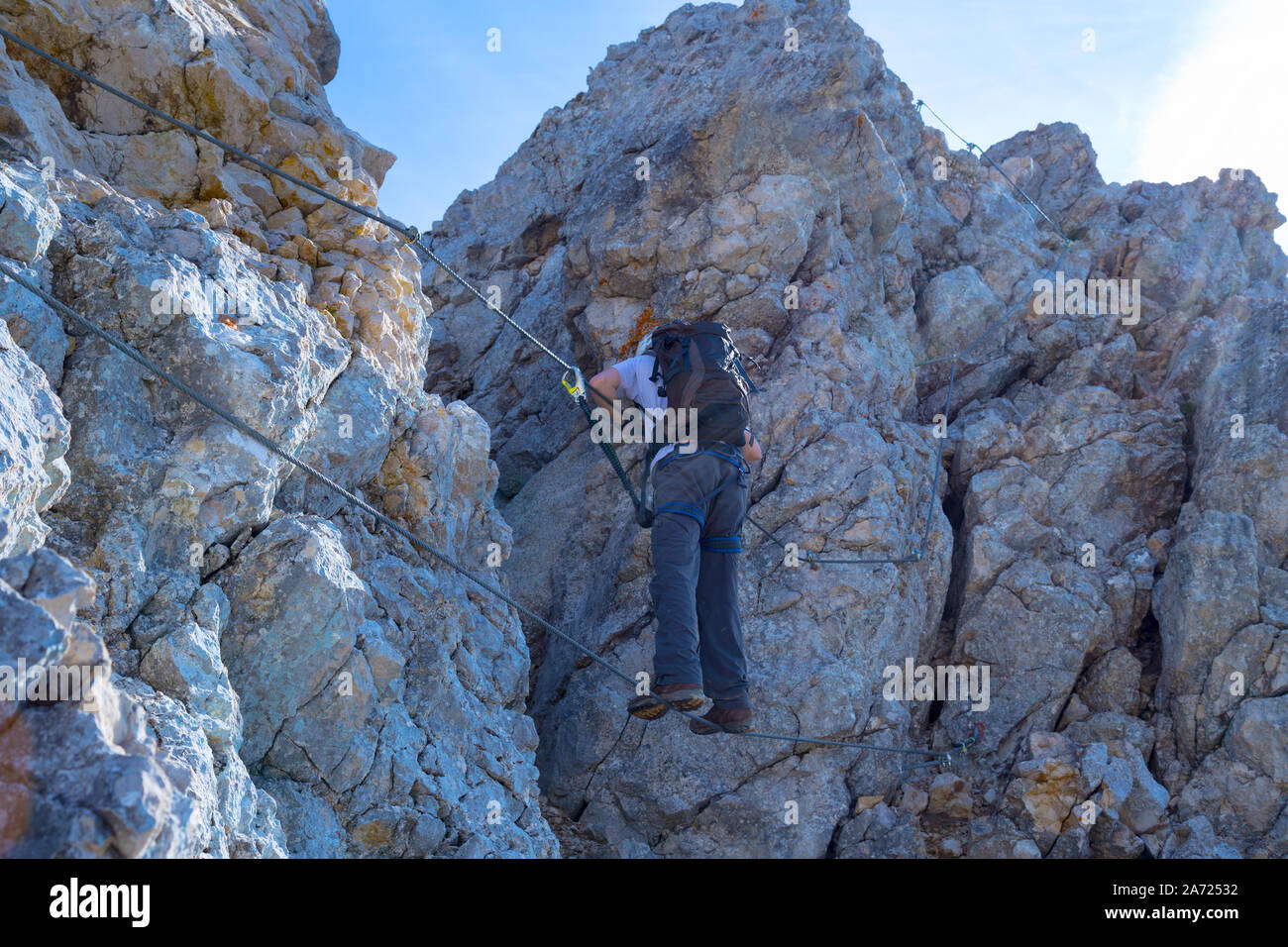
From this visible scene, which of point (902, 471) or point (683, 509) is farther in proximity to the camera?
point (902, 471)

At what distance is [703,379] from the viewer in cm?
796

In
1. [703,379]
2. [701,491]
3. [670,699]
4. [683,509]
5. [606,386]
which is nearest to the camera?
[670,699]

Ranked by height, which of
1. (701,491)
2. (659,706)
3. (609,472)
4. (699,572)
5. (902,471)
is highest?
(609,472)

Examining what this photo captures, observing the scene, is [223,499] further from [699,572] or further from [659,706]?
[699,572]

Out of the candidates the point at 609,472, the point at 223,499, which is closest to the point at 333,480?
the point at 223,499

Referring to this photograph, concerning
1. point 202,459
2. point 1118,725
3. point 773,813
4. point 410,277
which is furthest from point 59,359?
point 1118,725

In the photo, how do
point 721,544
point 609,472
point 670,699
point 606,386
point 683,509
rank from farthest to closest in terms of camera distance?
point 609,472, point 606,386, point 721,544, point 683,509, point 670,699

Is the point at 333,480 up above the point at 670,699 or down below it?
above

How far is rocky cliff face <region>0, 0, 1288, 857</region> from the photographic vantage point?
6.19 m

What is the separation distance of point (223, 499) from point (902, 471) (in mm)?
9044

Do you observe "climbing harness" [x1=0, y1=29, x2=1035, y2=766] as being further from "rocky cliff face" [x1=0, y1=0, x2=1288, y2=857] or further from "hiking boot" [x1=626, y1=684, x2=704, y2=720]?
"rocky cliff face" [x1=0, y1=0, x2=1288, y2=857]

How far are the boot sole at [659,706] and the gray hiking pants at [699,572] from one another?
0.47 feet

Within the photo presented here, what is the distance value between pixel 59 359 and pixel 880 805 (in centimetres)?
938
